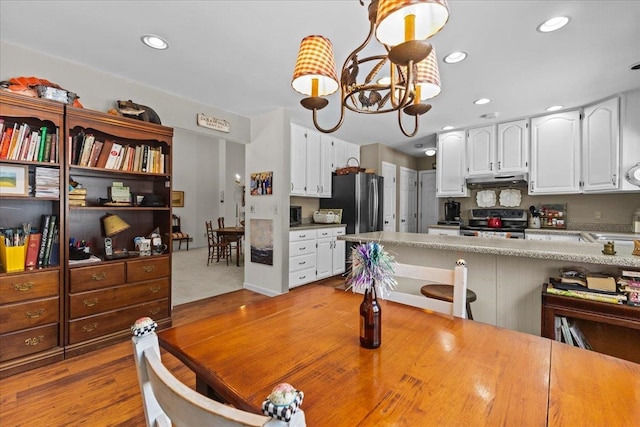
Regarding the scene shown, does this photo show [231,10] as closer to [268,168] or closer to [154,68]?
[154,68]

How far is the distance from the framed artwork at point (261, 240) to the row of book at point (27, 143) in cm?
216

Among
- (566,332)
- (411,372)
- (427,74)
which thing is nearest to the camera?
(411,372)

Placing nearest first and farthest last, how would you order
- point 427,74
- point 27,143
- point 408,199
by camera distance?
1. point 427,74
2. point 27,143
3. point 408,199

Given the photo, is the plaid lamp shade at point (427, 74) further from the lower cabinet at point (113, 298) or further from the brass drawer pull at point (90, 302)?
the brass drawer pull at point (90, 302)

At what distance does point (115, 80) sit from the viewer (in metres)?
2.75

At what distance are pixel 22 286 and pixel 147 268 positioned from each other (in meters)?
0.80

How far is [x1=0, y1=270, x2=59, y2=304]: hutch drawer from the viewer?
1.93 metres

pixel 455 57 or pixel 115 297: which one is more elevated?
pixel 455 57

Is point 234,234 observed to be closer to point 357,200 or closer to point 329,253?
point 329,253

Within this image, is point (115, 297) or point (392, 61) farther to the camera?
point (115, 297)

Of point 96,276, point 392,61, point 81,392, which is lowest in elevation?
point 81,392

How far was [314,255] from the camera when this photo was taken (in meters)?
4.22

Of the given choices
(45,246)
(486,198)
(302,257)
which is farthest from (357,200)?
(45,246)

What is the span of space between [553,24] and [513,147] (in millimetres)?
2403
